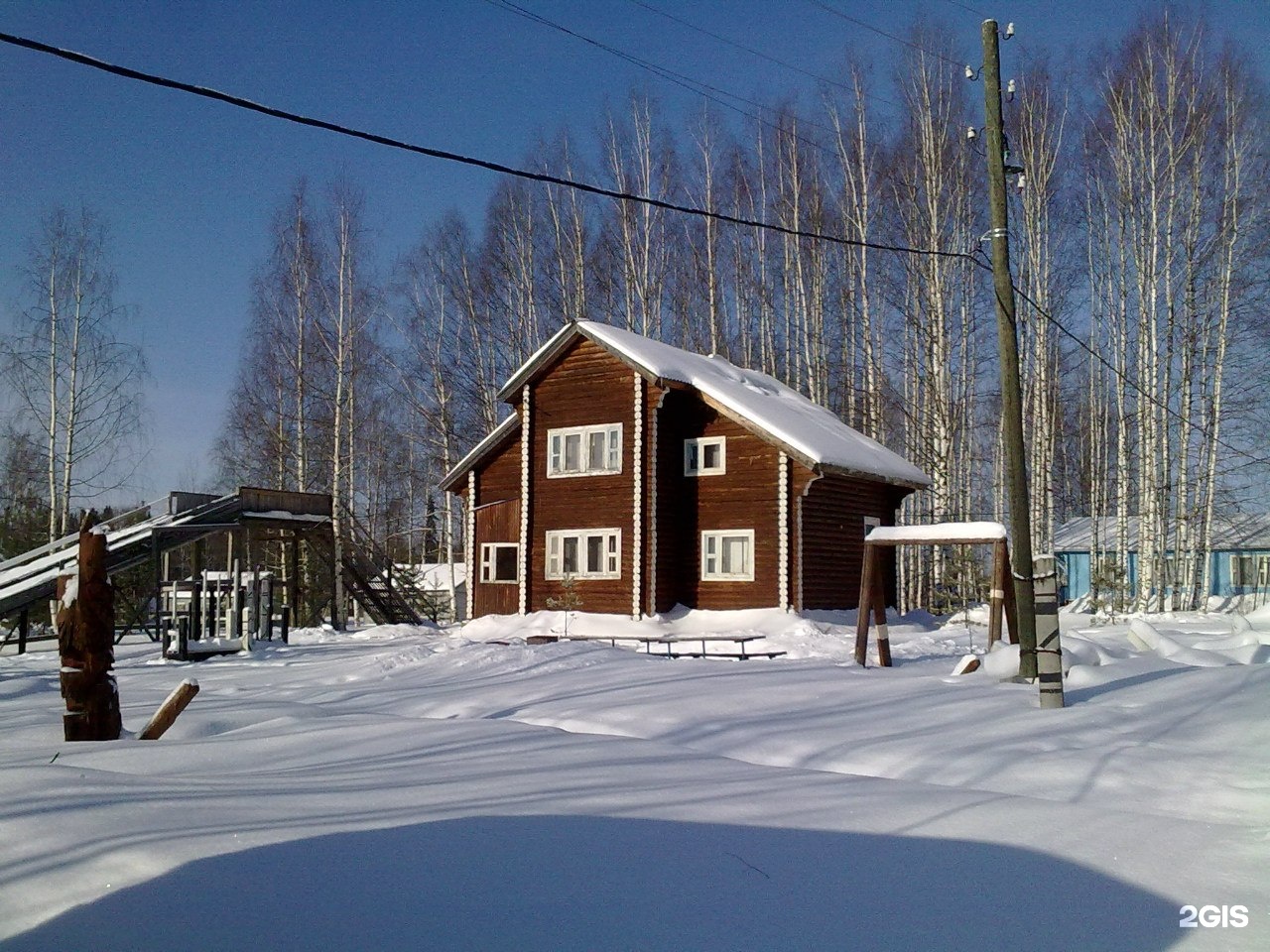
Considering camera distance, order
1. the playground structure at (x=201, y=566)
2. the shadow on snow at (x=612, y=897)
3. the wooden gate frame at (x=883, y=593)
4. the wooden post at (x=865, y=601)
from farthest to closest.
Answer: the playground structure at (x=201, y=566) → the wooden post at (x=865, y=601) → the wooden gate frame at (x=883, y=593) → the shadow on snow at (x=612, y=897)

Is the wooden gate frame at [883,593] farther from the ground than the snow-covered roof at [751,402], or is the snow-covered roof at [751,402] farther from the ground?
the snow-covered roof at [751,402]

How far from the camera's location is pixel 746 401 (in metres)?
24.7

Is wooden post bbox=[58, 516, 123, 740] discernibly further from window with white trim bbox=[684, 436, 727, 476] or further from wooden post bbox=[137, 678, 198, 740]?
window with white trim bbox=[684, 436, 727, 476]

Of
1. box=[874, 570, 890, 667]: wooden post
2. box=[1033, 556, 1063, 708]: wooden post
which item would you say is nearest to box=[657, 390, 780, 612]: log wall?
box=[874, 570, 890, 667]: wooden post

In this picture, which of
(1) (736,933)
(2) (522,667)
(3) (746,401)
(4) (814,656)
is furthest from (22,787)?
(3) (746,401)

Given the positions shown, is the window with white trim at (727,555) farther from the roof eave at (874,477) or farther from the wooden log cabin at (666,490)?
the roof eave at (874,477)

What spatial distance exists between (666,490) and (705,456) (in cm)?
139

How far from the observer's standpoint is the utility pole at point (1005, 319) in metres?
10.7

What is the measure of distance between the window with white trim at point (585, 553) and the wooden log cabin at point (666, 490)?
0.03 m

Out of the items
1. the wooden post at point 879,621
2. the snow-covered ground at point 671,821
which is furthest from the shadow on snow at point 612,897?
the wooden post at point 879,621

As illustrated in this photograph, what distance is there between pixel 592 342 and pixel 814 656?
12.0 m

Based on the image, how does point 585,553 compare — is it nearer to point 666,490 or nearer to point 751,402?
point 666,490

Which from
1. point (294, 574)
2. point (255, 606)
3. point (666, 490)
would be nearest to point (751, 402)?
point (666, 490)

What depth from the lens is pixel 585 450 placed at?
26.0 metres
